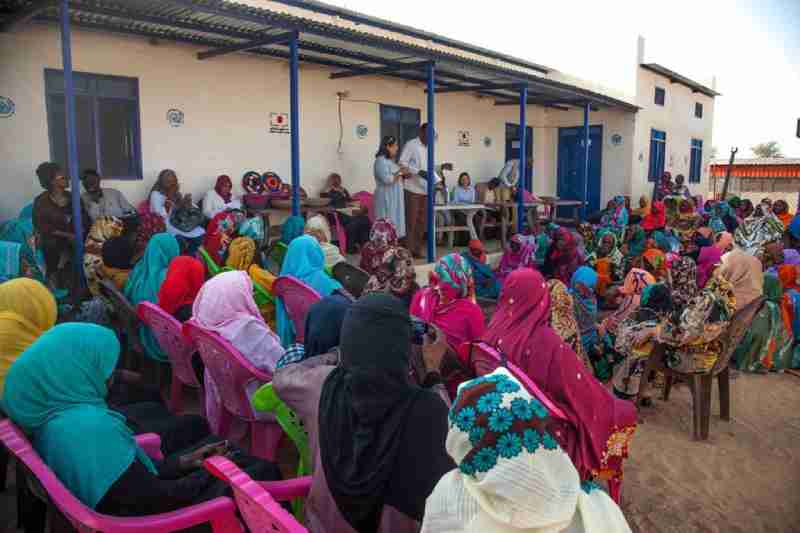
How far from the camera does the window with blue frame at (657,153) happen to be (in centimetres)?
1577

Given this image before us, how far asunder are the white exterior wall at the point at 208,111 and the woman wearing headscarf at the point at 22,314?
4251 millimetres

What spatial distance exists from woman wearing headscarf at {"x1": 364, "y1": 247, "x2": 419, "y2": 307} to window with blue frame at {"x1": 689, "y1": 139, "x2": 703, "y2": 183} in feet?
56.0

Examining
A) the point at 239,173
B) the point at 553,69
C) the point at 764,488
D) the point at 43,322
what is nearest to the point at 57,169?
the point at 239,173

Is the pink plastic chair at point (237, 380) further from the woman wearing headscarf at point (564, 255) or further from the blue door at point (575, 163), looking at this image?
the blue door at point (575, 163)

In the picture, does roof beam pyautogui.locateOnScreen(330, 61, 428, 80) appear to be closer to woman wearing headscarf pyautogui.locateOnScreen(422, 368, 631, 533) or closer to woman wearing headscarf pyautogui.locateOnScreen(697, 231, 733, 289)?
woman wearing headscarf pyautogui.locateOnScreen(697, 231, 733, 289)

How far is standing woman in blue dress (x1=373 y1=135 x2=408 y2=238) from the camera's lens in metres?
8.25

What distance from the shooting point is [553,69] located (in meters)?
14.5

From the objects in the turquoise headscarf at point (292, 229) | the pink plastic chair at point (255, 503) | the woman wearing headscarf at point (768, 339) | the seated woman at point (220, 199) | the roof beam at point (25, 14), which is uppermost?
the roof beam at point (25, 14)

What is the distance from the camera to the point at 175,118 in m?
7.59

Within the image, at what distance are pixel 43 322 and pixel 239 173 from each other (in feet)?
18.9

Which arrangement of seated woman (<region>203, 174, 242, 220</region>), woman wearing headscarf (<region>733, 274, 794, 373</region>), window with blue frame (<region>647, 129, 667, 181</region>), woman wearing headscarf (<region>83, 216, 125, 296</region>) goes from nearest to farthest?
woman wearing headscarf (<region>83, 216, 125, 296</region>), woman wearing headscarf (<region>733, 274, 794, 373</region>), seated woman (<region>203, 174, 242, 220</region>), window with blue frame (<region>647, 129, 667, 181</region>)

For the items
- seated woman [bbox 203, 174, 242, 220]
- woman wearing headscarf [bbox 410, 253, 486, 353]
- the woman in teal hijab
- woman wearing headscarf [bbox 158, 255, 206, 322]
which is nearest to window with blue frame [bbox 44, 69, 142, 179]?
seated woman [bbox 203, 174, 242, 220]

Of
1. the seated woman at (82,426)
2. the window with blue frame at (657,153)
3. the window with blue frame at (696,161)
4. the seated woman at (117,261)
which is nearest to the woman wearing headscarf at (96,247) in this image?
the seated woman at (117,261)

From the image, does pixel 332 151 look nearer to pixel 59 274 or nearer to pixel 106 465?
pixel 59 274
